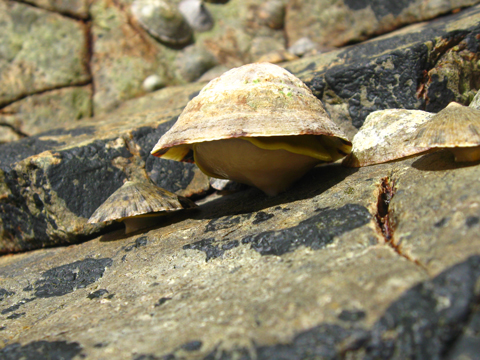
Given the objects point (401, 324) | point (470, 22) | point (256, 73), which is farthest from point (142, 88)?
point (401, 324)

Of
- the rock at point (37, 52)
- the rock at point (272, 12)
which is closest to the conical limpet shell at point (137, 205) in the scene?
the rock at point (37, 52)

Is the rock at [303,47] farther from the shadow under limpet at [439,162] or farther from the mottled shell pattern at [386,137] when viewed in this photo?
the shadow under limpet at [439,162]

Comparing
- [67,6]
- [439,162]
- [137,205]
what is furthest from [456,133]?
[67,6]

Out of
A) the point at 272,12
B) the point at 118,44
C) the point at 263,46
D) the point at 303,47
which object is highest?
the point at 272,12

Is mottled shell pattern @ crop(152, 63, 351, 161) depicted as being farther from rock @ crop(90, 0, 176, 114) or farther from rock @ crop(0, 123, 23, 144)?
rock @ crop(0, 123, 23, 144)

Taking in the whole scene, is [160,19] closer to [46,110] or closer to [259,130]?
[46,110]

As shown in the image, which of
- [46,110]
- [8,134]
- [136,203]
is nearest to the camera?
[136,203]
